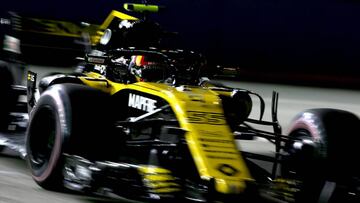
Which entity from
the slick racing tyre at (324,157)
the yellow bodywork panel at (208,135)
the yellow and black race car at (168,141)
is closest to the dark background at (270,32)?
the yellow and black race car at (168,141)

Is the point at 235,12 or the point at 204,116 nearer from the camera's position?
the point at 204,116

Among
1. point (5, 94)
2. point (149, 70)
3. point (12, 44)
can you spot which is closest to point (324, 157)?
point (149, 70)

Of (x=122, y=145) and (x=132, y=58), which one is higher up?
(x=132, y=58)

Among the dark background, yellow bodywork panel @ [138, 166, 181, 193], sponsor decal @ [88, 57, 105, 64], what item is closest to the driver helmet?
sponsor decal @ [88, 57, 105, 64]

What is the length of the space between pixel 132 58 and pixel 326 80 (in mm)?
11869

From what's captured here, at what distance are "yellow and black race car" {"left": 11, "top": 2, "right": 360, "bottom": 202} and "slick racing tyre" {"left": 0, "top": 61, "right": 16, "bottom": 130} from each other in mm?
1097

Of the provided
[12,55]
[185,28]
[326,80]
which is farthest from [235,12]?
[12,55]

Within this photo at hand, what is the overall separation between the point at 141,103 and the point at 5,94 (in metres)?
2.34

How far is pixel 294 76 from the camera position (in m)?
19.0

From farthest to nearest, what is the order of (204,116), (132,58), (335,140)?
(132,58) → (335,140) → (204,116)

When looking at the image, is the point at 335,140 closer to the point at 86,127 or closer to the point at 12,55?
the point at 86,127

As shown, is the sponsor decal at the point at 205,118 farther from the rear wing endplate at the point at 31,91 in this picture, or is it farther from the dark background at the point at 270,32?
the dark background at the point at 270,32

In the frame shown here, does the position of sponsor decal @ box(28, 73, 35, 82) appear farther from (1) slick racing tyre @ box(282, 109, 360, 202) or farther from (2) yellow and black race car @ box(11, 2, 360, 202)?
(1) slick racing tyre @ box(282, 109, 360, 202)

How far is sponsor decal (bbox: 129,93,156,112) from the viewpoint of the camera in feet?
21.7
